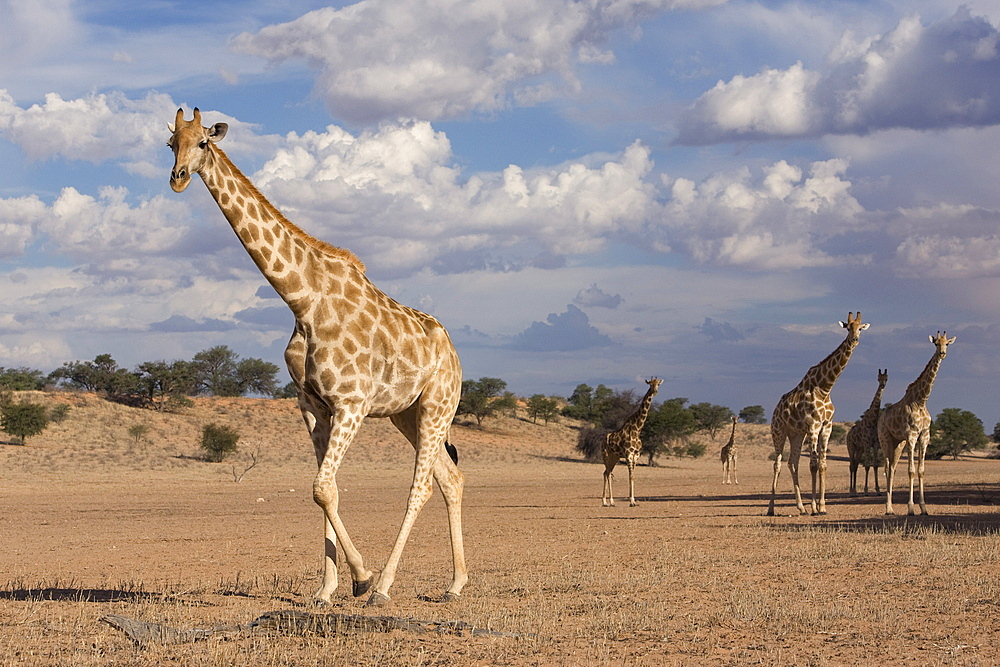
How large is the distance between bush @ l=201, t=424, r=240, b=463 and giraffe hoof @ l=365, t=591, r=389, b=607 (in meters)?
38.2

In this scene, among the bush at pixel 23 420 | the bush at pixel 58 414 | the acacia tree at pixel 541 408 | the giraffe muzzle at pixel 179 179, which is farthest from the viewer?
the acacia tree at pixel 541 408

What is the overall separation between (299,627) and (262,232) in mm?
3457

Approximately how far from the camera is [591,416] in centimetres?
7175

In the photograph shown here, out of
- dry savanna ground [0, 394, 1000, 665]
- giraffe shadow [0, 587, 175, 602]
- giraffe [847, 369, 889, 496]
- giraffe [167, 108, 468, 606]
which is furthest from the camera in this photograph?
giraffe [847, 369, 889, 496]

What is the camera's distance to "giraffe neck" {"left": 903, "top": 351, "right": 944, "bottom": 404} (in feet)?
65.4

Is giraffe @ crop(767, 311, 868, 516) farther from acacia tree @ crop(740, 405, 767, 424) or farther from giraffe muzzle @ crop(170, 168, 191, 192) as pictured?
acacia tree @ crop(740, 405, 767, 424)

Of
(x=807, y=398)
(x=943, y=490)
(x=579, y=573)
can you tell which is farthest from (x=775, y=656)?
(x=943, y=490)

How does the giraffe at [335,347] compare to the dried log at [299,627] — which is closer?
the dried log at [299,627]

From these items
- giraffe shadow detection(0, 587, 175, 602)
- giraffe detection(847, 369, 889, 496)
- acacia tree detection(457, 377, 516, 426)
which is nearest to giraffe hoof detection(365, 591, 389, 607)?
giraffe shadow detection(0, 587, 175, 602)

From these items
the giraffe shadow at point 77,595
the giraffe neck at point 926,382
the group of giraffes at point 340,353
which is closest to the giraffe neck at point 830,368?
the giraffe neck at point 926,382

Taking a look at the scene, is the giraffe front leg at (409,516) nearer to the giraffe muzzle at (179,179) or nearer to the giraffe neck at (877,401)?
the giraffe muzzle at (179,179)

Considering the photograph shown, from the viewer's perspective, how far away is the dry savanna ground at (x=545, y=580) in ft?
23.8

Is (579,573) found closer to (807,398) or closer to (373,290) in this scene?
→ (373,290)

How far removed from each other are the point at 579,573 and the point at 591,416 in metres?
60.7
